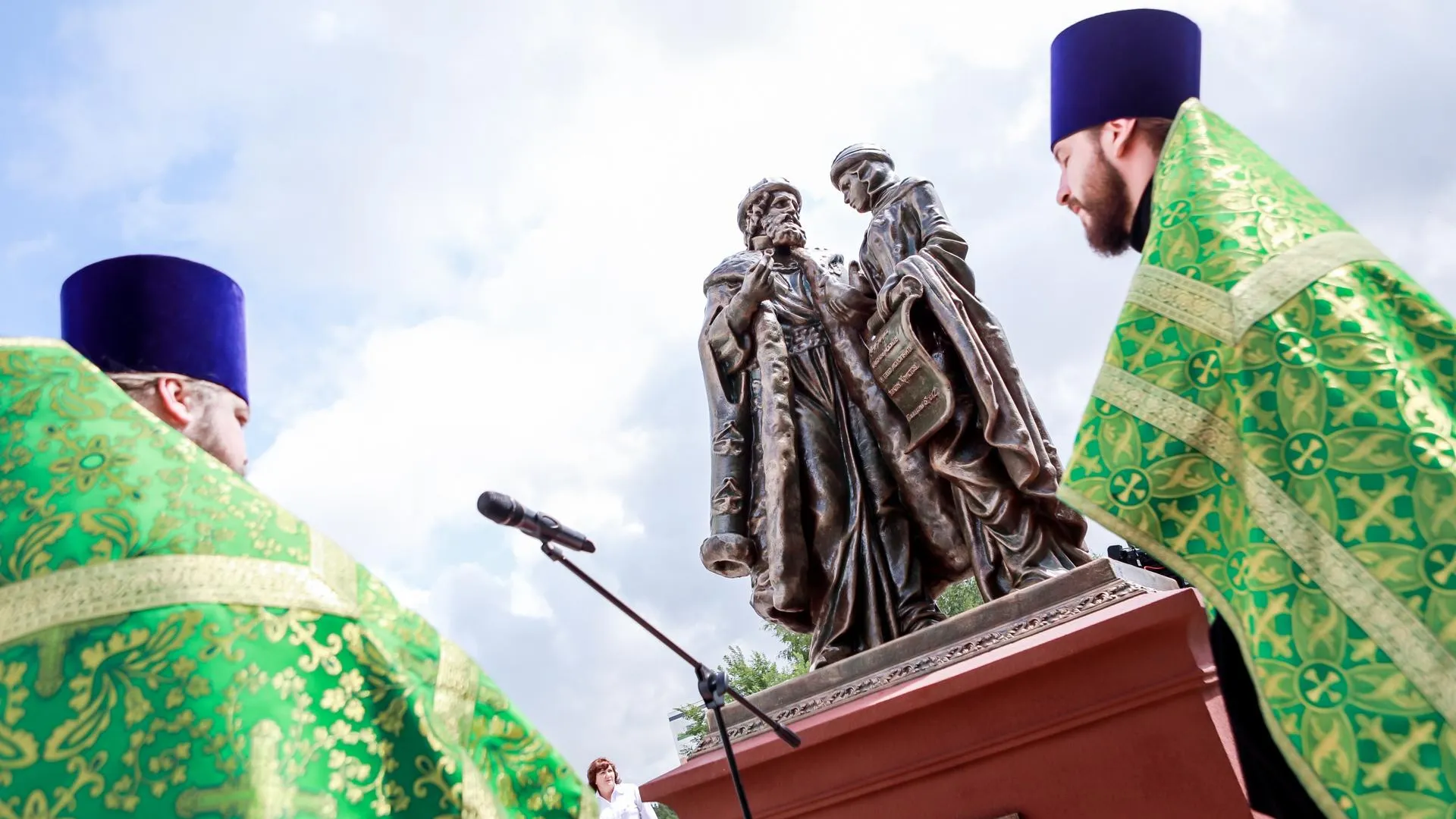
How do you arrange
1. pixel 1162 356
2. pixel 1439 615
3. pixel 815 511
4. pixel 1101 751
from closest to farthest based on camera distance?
pixel 1439 615, pixel 1162 356, pixel 1101 751, pixel 815 511

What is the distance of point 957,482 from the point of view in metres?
4.94

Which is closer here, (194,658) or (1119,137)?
(194,658)

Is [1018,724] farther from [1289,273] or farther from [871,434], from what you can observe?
[1289,273]

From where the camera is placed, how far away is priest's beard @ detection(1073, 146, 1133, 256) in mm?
2498

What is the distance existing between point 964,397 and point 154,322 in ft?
Answer: 10.9

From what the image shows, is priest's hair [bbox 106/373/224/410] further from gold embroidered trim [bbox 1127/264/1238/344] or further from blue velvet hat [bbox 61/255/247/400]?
gold embroidered trim [bbox 1127/264/1238/344]

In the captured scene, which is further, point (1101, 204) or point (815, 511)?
point (815, 511)

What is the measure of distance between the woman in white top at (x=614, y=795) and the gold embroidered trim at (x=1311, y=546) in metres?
5.54

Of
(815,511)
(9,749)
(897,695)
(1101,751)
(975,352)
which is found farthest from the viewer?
(815,511)

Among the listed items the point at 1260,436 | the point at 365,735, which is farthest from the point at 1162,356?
the point at 365,735

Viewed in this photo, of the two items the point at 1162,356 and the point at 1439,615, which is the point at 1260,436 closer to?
the point at 1162,356

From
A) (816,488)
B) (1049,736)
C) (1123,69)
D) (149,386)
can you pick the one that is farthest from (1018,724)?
(149,386)

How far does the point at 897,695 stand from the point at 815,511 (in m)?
1.30

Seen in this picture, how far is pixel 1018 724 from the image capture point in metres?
3.97
